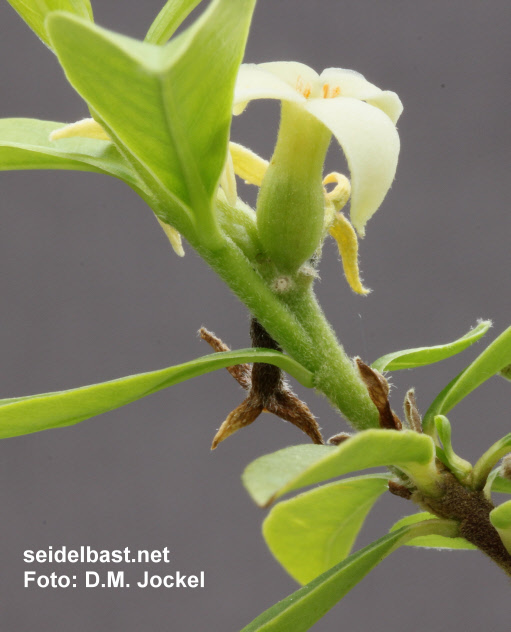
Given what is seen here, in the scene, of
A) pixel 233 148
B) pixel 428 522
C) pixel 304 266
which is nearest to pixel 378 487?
pixel 428 522

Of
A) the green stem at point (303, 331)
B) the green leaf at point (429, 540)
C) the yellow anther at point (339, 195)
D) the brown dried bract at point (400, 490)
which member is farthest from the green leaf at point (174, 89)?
the green leaf at point (429, 540)

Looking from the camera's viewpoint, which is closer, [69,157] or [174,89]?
[174,89]

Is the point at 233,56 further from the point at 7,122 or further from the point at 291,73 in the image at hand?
the point at 7,122

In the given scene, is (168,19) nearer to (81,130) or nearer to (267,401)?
(81,130)

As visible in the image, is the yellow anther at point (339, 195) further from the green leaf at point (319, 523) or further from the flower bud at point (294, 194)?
the green leaf at point (319, 523)

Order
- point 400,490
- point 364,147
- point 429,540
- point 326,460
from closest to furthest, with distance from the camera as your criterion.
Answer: point 326,460
point 364,147
point 400,490
point 429,540

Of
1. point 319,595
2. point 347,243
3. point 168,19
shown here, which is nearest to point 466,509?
point 319,595
